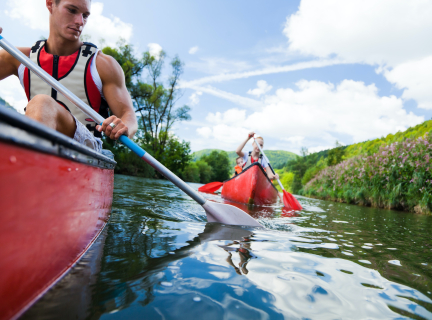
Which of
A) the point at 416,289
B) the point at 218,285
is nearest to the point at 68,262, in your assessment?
the point at 218,285

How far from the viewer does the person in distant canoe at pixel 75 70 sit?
6.04ft

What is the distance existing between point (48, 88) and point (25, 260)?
1.57m

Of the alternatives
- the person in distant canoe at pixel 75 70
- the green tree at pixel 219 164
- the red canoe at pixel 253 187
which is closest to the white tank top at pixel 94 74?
the person in distant canoe at pixel 75 70

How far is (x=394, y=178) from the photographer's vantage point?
7.60m

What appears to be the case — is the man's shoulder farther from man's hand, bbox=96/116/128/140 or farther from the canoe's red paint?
the canoe's red paint

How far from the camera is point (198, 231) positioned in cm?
220

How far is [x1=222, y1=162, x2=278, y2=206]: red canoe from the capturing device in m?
5.23

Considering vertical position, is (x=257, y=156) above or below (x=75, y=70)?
above

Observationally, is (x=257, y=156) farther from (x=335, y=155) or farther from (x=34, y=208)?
(x=335, y=155)

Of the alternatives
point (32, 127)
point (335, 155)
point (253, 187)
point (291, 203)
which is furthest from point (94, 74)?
point (335, 155)

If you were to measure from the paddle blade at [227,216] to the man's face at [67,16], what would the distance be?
1904 millimetres

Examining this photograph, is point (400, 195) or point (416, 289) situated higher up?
point (400, 195)

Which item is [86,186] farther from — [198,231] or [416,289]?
[416,289]

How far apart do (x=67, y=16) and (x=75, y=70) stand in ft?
1.28
